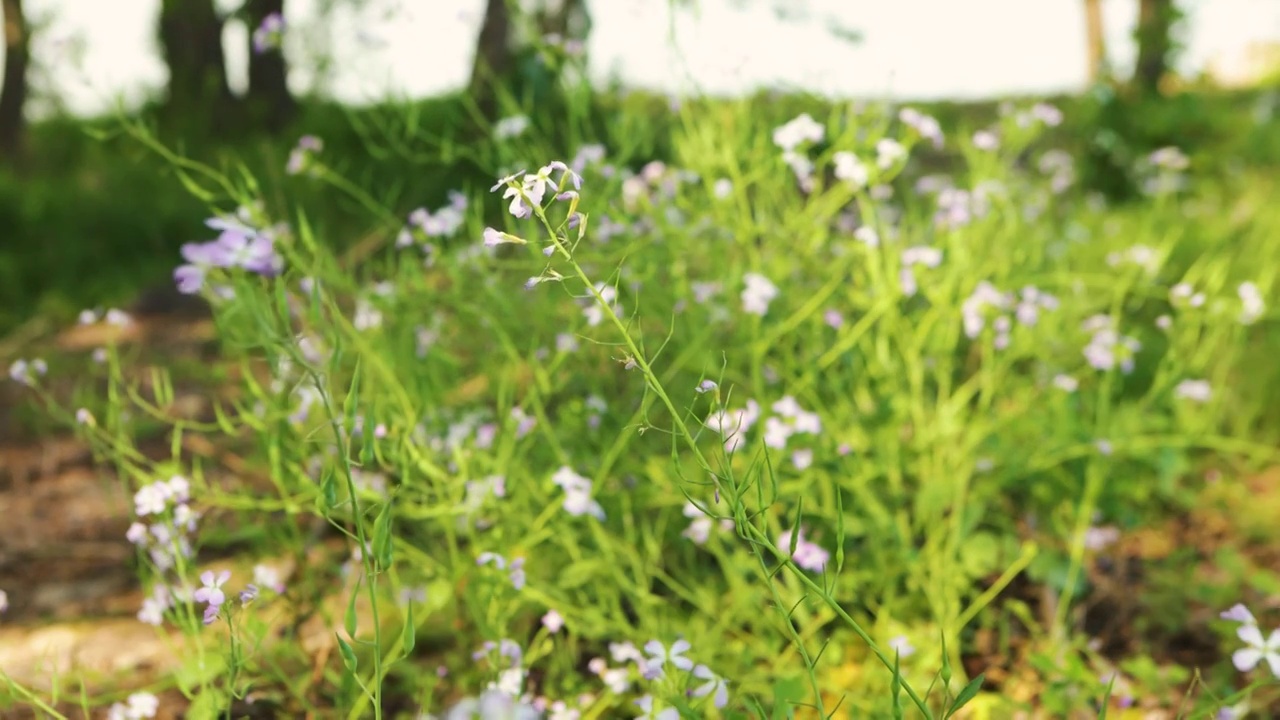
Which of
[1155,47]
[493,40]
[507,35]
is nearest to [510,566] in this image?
[493,40]

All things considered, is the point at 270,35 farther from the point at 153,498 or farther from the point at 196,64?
the point at 196,64

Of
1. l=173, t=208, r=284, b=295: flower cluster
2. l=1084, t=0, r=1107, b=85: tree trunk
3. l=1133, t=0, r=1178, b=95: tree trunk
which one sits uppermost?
l=173, t=208, r=284, b=295: flower cluster

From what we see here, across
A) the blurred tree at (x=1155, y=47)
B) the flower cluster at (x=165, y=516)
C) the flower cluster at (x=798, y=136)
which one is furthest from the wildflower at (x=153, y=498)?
the blurred tree at (x=1155, y=47)

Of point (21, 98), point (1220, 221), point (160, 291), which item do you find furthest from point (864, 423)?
point (21, 98)

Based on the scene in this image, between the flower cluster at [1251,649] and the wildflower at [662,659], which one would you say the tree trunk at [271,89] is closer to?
the wildflower at [662,659]

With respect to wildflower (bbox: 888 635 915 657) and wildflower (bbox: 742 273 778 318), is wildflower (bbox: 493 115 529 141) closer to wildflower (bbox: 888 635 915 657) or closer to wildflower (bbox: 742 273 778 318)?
wildflower (bbox: 742 273 778 318)

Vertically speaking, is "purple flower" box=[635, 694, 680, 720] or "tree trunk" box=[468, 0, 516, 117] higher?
"purple flower" box=[635, 694, 680, 720]

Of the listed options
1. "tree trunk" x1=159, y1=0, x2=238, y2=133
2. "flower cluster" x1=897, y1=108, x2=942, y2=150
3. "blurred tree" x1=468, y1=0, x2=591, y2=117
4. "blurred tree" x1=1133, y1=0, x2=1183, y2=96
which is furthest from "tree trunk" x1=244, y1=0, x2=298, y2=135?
"flower cluster" x1=897, y1=108, x2=942, y2=150
